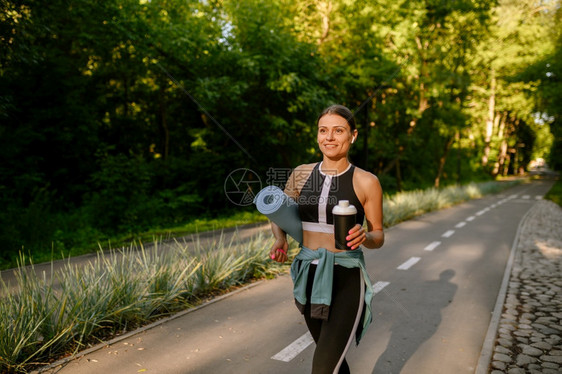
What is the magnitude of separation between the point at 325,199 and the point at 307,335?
2618mm

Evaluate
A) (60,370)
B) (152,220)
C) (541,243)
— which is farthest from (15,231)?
(541,243)

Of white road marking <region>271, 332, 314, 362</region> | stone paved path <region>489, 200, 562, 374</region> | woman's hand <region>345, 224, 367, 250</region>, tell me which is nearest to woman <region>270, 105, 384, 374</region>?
woman's hand <region>345, 224, 367, 250</region>

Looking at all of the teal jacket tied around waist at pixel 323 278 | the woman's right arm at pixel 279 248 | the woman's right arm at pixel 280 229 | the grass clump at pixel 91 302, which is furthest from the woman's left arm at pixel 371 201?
the grass clump at pixel 91 302

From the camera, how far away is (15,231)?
32.3 feet

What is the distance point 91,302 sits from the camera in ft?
14.7

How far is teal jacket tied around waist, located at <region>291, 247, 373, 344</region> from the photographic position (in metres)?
2.43

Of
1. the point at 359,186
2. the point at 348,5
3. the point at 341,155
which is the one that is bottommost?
the point at 359,186

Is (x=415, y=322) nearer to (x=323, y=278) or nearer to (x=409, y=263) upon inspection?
(x=323, y=278)

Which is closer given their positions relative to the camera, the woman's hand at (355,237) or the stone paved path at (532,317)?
the woman's hand at (355,237)

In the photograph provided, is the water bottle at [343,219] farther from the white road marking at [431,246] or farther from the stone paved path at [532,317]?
the white road marking at [431,246]

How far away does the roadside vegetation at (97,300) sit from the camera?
376cm

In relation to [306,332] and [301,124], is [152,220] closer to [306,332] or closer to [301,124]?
[301,124]

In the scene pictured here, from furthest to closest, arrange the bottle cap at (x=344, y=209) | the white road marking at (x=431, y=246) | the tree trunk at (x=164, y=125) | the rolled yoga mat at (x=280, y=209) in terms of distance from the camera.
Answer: the tree trunk at (x=164, y=125) < the white road marking at (x=431, y=246) < the rolled yoga mat at (x=280, y=209) < the bottle cap at (x=344, y=209)

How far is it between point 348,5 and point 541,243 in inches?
481
